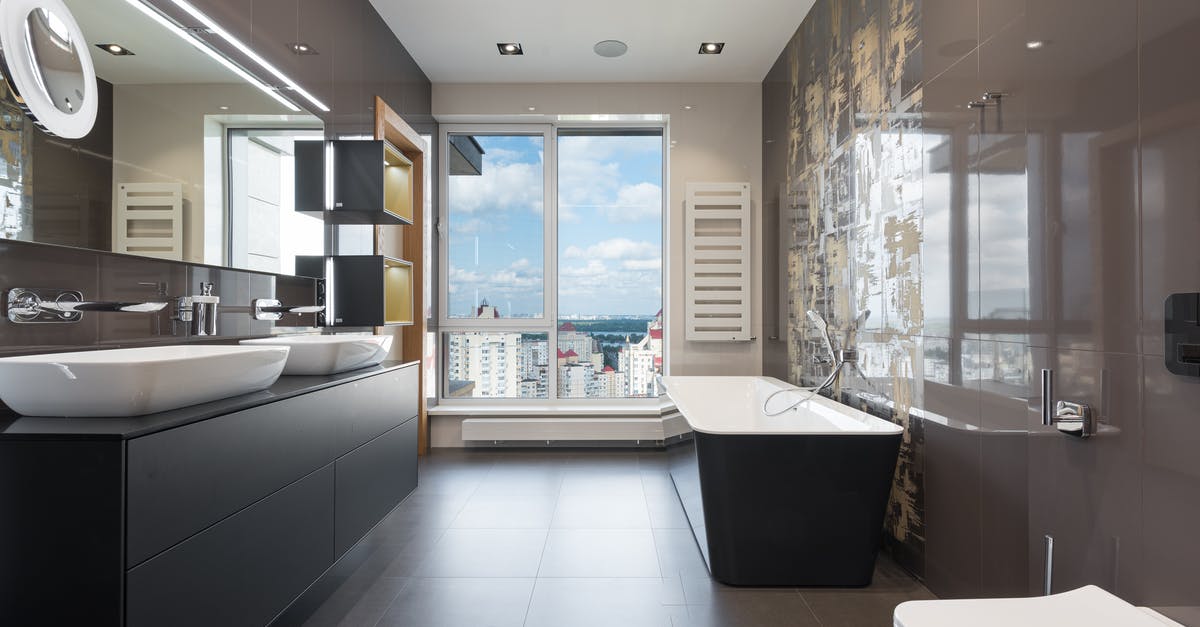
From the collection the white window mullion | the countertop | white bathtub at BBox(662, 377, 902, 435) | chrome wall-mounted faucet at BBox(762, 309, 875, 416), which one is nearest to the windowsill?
the white window mullion

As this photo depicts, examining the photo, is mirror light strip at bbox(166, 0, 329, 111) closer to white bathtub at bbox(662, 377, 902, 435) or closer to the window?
the window

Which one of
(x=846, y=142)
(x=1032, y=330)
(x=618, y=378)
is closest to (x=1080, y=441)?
(x=1032, y=330)

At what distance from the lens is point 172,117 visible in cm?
193

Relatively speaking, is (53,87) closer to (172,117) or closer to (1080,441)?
(172,117)

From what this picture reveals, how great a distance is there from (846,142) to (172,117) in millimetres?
2955

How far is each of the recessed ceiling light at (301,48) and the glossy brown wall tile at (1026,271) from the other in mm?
2668

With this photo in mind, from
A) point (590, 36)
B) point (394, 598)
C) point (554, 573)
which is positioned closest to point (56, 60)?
point (394, 598)

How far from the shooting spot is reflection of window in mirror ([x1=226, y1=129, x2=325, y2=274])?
225 cm

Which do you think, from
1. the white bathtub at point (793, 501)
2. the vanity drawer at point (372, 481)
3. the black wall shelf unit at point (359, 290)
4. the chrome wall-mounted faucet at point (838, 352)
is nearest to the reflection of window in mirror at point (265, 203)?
the black wall shelf unit at point (359, 290)

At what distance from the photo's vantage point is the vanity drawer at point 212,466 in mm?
1264

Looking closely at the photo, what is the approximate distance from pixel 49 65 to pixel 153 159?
0.39m

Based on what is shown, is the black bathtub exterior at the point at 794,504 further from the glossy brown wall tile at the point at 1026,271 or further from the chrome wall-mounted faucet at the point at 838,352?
the chrome wall-mounted faucet at the point at 838,352

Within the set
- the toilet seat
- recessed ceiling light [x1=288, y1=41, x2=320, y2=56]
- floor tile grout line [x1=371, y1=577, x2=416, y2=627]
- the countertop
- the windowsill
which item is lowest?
floor tile grout line [x1=371, y1=577, x2=416, y2=627]

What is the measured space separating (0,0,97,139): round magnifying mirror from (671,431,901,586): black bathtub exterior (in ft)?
7.21
